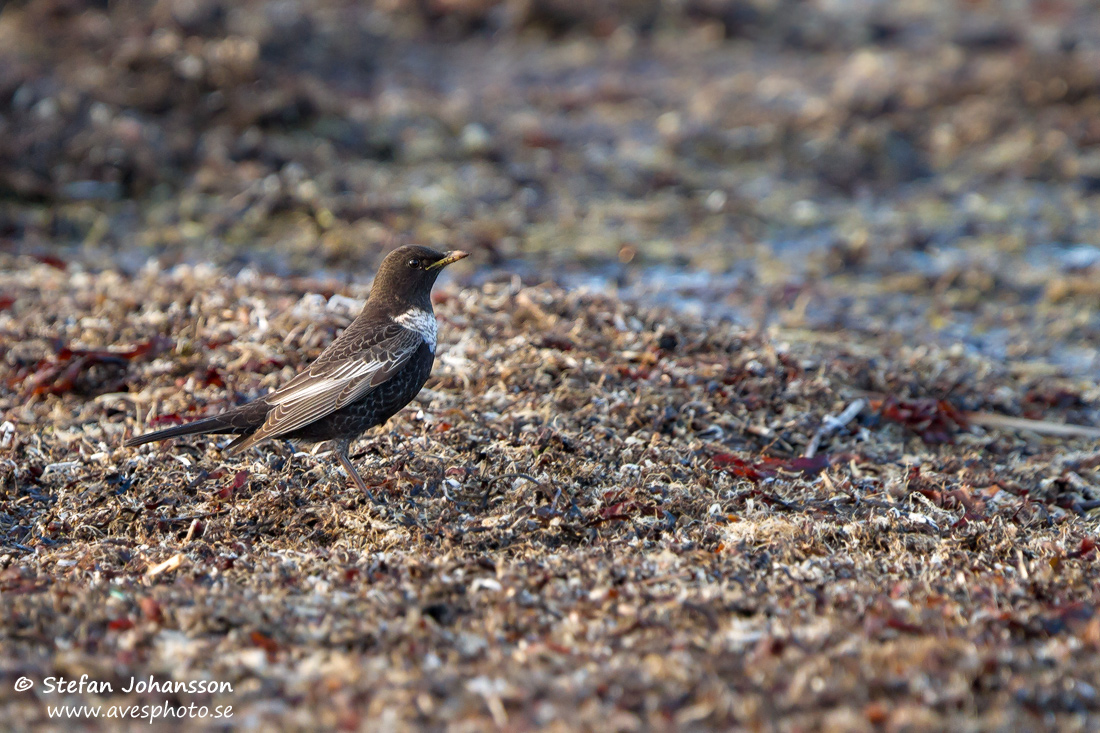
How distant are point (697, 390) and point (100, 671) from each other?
360cm

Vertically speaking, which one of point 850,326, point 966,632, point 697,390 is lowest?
point 850,326

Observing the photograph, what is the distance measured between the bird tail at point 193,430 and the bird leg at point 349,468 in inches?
17.8

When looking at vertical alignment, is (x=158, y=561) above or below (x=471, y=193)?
above

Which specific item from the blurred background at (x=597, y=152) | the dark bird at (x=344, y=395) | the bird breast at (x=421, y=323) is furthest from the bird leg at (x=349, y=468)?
the blurred background at (x=597, y=152)

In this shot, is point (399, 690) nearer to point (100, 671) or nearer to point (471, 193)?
point (100, 671)

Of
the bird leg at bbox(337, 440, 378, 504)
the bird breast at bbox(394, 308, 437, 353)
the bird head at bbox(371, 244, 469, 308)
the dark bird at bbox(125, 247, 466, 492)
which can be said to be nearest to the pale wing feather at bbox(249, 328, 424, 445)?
the dark bird at bbox(125, 247, 466, 492)

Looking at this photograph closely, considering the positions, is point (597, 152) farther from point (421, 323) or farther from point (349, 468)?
point (349, 468)

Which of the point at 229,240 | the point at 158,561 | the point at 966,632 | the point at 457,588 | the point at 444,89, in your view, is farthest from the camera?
the point at 444,89

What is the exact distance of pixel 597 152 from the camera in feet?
41.2

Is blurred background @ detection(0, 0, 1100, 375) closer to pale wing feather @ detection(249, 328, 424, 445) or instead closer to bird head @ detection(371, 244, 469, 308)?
bird head @ detection(371, 244, 469, 308)

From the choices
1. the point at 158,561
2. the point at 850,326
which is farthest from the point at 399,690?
the point at 850,326

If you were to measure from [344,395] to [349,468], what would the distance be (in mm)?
346

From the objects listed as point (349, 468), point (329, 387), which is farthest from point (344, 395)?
point (349, 468)

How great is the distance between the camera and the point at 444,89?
48.7ft
